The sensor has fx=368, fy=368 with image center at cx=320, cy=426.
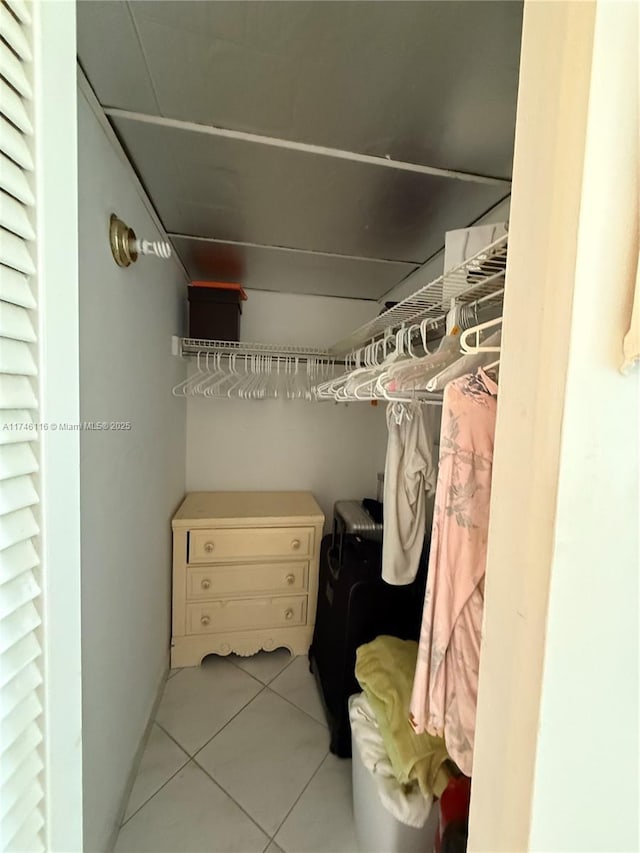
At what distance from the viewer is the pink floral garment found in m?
0.70

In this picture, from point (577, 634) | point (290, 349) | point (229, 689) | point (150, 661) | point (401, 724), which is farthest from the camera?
point (290, 349)

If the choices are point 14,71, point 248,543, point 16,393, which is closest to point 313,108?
point 14,71

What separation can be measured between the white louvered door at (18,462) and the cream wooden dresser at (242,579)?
54.7 inches

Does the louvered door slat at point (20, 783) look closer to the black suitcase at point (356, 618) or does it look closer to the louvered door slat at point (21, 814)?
the louvered door slat at point (21, 814)

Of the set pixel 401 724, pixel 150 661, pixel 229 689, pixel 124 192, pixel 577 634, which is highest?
pixel 124 192

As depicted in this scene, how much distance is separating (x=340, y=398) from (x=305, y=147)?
0.80 metres

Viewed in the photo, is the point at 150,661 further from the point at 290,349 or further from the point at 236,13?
the point at 236,13

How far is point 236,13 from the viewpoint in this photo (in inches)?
26.0

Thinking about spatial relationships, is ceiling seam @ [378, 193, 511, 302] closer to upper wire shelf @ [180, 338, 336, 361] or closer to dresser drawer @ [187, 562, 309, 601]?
upper wire shelf @ [180, 338, 336, 361]

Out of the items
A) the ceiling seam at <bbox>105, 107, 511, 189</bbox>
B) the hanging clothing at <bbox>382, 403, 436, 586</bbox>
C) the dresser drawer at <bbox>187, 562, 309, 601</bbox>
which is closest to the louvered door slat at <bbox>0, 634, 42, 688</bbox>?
the hanging clothing at <bbox>382, 403, 436, 586</bbox>

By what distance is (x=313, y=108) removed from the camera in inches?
34.1

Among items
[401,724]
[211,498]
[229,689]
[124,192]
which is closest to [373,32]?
[124,192]

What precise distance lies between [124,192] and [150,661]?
1744 mm

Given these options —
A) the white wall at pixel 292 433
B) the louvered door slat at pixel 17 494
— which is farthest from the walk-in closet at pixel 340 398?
the white wall at pixel 292 433
